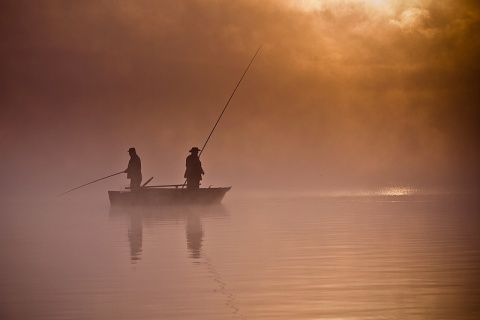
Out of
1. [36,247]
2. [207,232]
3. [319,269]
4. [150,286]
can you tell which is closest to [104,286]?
[150,286]

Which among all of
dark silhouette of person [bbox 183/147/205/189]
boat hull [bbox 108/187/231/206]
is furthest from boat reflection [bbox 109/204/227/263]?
dark silhouette of person [bbox 183/147/205/189]

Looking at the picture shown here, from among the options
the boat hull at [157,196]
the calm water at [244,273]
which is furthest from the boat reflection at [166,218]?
the boat hull at [157,196]

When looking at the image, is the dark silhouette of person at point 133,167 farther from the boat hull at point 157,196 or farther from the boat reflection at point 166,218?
the boat reflection at point 166,218

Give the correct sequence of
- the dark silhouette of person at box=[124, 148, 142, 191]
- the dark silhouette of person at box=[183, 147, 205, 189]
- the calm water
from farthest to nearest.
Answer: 1. the dark silhouette of person at box=[183, 147, 205, 189]
2. the dark silhouette of person at box=[124, 148, 142, 191]
3. the calm water

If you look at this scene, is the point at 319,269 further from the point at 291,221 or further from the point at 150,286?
the point at 291,221

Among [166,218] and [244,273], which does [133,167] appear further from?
[244,273]

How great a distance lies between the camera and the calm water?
1402cm

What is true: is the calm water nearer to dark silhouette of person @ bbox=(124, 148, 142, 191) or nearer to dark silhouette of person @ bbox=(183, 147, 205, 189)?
dark silhouette of person @ bbox=(124, 148, 142, 191)

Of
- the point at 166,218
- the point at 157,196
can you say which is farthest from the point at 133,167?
the point at 166,218

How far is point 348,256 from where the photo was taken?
2092 cm

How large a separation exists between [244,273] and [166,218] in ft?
71.2

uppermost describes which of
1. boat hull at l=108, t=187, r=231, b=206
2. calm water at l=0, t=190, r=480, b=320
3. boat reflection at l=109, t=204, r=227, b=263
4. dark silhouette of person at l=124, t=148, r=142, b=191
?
dark silhouette of person at l=124, t=148, r=142, b=191

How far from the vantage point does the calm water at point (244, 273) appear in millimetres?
14023

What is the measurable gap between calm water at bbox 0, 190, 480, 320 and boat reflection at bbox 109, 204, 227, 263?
0.12 metres
